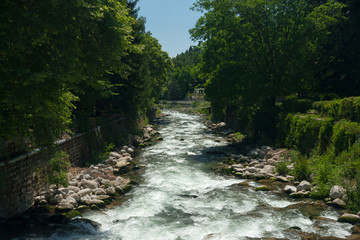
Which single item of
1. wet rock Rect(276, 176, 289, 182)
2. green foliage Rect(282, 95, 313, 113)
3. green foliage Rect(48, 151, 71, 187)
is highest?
green foliage Rect(282, 95, 313, 113)

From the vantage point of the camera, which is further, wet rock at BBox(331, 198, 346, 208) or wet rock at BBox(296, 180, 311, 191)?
wet rock at BBox(296, 180, 311, 191)

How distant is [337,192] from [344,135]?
3.52 metres

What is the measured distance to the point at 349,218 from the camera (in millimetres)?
10031

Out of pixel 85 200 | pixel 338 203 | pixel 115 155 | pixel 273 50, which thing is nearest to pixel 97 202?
pixel 85 200

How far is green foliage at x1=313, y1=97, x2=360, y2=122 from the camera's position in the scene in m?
14.7

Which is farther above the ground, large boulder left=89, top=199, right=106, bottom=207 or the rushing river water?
large boulder left=89, top=199, right=106, bottom=207

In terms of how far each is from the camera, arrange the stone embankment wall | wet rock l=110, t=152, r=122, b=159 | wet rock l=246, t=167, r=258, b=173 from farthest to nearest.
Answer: wet rock l=110, t=152, r=122, b=159 < wet rock l=246, t=167, r=258, b=173 < the stone embankment wall

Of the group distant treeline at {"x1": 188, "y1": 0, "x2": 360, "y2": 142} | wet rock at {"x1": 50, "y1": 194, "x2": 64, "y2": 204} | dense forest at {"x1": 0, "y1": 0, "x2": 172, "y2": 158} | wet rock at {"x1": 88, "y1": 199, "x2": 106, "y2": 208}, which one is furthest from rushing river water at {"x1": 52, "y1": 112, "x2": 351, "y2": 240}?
distant treeline at {"x1": 188, "y1": 0, "x2": 360, "y2": 142}

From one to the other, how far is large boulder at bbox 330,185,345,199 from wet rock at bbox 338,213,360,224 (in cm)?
173

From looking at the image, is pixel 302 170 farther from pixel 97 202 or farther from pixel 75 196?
pixel 75 196

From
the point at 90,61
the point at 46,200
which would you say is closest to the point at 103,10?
the point at 90,61

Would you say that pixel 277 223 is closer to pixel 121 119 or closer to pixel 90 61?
pixel 90 61

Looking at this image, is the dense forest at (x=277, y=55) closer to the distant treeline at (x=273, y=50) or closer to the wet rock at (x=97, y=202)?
the distant treeline at (x=273, y=50)

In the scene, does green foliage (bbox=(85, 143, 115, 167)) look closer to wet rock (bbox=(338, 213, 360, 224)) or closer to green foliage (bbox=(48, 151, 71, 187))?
green foliage (bbox=(48, 151, 71, 187))
